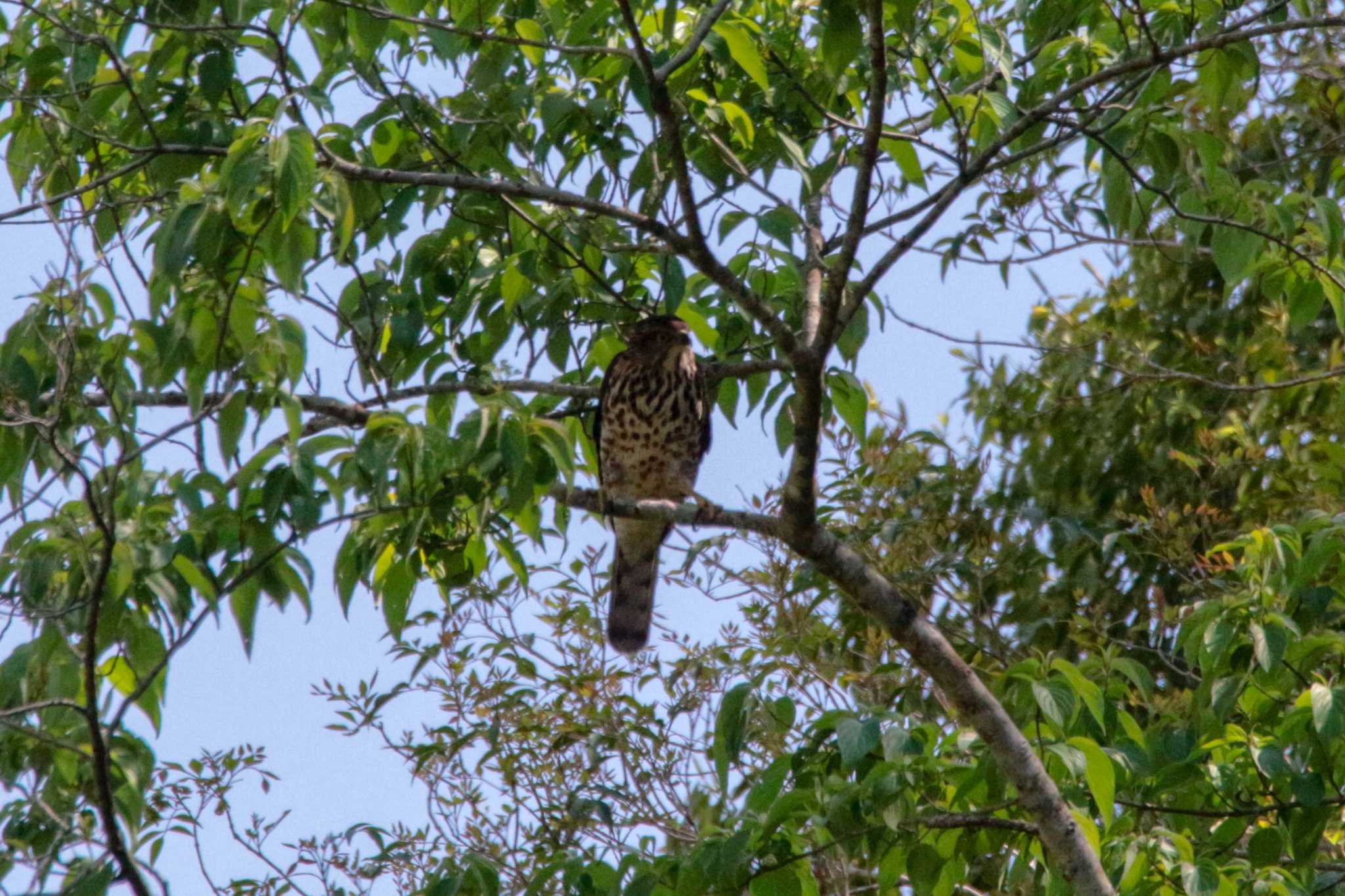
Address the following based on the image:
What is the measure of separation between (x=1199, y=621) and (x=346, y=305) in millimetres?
2071

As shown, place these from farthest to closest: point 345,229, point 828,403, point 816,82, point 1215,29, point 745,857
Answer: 1. point 828,403
2. point 816,82
3. point 1215,29
4. point 745,857
5. point 345,229

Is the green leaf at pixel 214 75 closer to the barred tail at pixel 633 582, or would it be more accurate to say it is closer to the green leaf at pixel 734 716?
the green leaf at pixel 734 716

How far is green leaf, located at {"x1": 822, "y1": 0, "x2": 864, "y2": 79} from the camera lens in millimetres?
2441

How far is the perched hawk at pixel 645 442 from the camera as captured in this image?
196 inches

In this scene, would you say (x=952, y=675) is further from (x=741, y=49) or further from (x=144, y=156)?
(x=144, y=156)

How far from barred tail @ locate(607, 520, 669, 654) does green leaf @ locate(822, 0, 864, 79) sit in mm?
2783

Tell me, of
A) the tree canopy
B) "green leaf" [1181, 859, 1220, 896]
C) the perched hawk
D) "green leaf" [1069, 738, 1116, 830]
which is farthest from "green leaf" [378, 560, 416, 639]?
the perched hawk

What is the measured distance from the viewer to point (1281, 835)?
3.05 m

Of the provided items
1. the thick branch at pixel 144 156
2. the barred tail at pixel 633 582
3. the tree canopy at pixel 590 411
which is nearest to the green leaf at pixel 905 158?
the tree canopy at pixel 590 411

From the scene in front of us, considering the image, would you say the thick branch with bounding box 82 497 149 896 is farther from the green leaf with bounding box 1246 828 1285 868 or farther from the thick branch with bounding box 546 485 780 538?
the green leaf with bounding box 1246 828 1285 868

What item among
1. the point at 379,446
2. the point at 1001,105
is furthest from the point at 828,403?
the point at 379,446

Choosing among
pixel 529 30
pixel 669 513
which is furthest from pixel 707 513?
pixel 529 30

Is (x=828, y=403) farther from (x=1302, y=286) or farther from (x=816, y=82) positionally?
(x=1302, y=286)

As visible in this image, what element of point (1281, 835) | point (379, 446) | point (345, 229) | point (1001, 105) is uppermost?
point (1001, 105)
